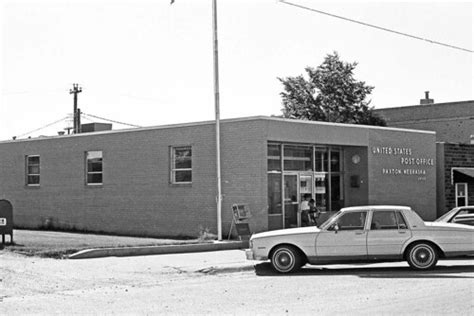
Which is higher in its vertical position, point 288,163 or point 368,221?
point 288,163

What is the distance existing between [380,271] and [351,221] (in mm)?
1258

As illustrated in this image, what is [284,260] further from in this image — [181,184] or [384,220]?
[181,184]

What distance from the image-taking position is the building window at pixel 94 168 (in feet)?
96.1

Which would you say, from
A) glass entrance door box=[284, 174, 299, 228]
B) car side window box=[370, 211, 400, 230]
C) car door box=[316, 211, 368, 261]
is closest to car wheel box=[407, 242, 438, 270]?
car side window box=[370, 211, 400, 230]

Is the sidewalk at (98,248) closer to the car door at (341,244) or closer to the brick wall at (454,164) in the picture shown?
the car door at (341,244)

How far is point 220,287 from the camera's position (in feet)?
43.4

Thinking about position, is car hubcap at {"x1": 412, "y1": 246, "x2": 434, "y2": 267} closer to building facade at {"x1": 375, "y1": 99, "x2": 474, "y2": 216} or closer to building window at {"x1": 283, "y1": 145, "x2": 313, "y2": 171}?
building window at {"x1": 283, "y1": 145, "x2": 313, "y2": 171}

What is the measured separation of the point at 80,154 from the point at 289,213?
9.63 metres

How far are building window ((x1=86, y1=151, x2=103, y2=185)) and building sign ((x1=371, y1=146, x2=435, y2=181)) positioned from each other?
445 inches

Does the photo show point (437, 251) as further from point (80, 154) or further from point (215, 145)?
point (80, 154)

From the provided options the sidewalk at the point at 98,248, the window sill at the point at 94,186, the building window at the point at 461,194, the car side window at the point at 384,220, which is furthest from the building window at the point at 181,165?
the building window at the point at 461,194

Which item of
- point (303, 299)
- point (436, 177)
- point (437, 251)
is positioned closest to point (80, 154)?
point (436, 177)

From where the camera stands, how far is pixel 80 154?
29984 mm

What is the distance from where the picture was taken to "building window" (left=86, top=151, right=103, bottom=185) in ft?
96.1
